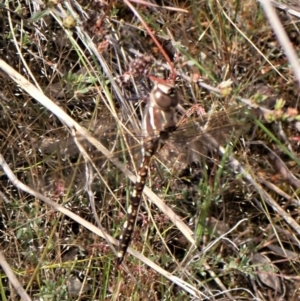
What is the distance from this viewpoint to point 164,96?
5.27ft

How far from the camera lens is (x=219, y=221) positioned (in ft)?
6.89

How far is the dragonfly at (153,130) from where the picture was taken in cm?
162

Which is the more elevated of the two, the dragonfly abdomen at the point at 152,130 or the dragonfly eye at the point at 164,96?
the dragonfly eye at the point at 164,96

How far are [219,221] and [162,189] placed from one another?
0.23 m

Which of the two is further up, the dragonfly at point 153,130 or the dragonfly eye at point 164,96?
the dragonfly eye at point 164,96

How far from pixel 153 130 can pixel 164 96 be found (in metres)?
0.13

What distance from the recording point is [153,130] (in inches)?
66.9

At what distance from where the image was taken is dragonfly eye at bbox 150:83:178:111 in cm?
160

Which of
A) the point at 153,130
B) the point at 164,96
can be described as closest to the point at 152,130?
the point at 153,130

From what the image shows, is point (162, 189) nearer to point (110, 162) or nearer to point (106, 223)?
point (106, 223)

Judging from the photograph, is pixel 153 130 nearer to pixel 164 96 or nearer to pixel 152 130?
pixel 152 130

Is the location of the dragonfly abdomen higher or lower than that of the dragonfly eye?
lower

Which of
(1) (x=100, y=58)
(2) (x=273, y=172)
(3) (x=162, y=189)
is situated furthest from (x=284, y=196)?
(1) (x=100, y=58)

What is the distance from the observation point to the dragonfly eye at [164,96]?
1604 mm
